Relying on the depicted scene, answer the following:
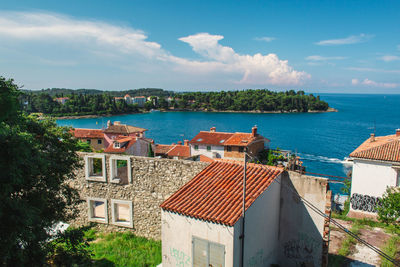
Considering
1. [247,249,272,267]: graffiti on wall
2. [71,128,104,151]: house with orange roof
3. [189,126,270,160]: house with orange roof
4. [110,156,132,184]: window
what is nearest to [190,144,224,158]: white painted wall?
[189,126,270,160]: house with orange roof

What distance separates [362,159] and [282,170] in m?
16.7

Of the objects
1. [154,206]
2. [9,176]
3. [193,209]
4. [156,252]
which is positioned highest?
[9,176]

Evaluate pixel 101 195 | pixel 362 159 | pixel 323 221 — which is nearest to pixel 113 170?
pixel 101 195

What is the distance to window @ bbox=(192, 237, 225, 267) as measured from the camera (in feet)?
30.8

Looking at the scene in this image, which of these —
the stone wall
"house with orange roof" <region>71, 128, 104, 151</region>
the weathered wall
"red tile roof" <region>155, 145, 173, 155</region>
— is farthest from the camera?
"house with orange roof" <region>71, 128, 104, 151</region>

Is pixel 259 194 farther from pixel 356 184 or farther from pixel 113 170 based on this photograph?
pixel 356 184

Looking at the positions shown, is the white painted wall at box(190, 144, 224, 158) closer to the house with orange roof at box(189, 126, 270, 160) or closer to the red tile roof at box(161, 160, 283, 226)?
the house with orange roof at box(189, 126, 270, 160)

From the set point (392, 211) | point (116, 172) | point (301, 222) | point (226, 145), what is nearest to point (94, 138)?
point (226, 145)

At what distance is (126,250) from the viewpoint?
Result: 47.6 feet

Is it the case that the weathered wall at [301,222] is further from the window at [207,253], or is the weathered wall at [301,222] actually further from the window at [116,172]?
the window at [116,172]

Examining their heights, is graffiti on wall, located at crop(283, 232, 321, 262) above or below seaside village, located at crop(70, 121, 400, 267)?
below

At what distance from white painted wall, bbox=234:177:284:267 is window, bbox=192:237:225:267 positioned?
51 cm

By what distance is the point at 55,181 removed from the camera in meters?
9.71

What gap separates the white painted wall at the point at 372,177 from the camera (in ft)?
75.8
